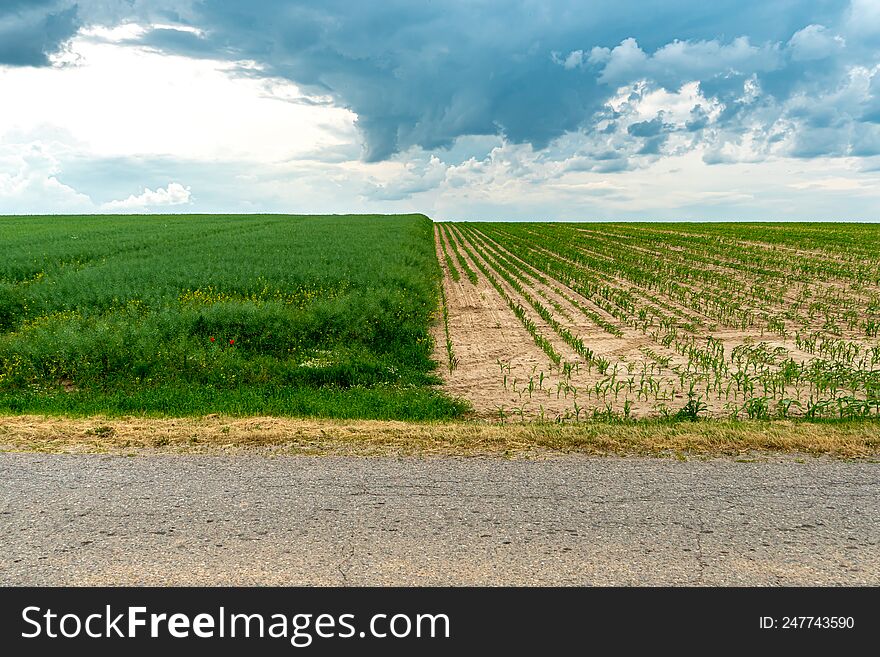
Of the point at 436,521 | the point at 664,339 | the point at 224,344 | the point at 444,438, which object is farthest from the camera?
the point at 664,339

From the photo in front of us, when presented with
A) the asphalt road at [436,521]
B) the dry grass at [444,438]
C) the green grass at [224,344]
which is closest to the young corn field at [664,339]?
the dry grass at [444,438]

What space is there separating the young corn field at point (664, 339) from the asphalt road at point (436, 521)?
2703 mm

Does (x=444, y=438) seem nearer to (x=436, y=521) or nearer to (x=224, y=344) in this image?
(x=436, y=521)

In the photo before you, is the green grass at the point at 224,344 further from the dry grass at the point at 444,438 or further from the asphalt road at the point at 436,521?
the asphalt road at the point at 436,521

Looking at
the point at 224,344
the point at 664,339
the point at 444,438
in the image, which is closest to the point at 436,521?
the point at 444,438

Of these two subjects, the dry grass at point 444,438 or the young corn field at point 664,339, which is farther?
the young corn field at point 664,339

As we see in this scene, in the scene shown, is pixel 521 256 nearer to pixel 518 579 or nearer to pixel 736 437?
pixel 736 437

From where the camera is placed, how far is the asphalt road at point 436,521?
4363 millimetres

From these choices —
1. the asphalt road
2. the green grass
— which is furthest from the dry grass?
the green grass

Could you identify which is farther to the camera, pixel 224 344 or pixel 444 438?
pixel 224 344

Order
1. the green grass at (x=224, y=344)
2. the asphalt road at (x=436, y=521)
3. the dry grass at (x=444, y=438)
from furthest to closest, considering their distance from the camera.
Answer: the green grass at (x=224, y=344)
the dry grass at (x=444, y=438)
the asphalt road at (x=436, y=521)

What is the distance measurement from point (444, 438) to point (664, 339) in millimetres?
8210

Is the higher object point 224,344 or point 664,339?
point 224,344

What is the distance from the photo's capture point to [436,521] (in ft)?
16.6
